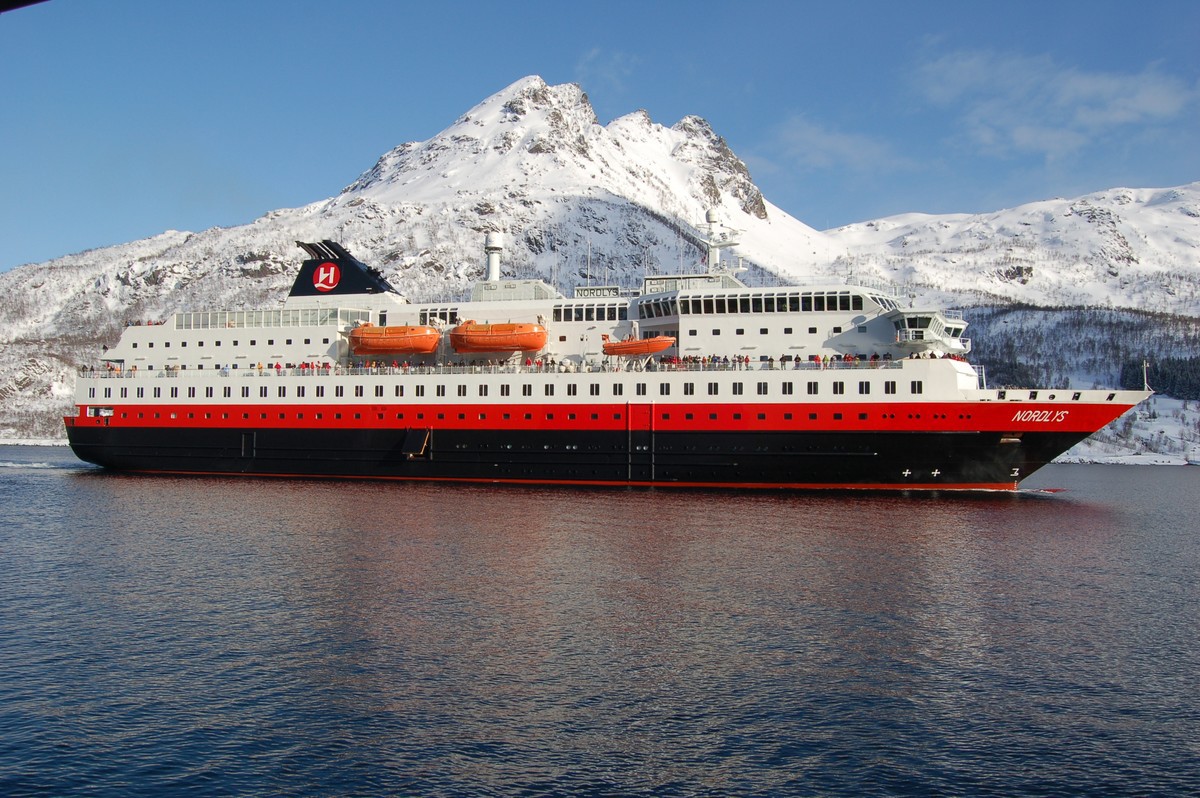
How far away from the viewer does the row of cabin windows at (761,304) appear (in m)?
40.6

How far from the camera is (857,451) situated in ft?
124

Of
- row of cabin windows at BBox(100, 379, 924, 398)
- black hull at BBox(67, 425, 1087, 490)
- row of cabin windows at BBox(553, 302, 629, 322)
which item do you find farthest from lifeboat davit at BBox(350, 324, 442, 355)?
row of cabin windows at BBox(553, 302, 629, 322)

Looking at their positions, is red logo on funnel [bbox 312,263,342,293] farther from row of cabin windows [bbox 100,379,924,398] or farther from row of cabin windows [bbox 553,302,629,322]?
row of cabin windows [bbox 553,302,629,322]

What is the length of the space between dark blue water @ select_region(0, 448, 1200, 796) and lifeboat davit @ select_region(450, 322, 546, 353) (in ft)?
49.9

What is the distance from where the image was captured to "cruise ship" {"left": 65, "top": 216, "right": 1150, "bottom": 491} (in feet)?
124

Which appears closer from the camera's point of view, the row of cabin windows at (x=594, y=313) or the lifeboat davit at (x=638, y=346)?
the lifeboat davit at (x=638, y=346)

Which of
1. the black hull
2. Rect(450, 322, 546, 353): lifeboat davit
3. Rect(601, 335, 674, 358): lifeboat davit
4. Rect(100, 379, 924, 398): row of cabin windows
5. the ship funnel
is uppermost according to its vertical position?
the ship funnel

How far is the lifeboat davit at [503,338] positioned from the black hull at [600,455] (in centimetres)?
399

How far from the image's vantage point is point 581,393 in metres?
41.0

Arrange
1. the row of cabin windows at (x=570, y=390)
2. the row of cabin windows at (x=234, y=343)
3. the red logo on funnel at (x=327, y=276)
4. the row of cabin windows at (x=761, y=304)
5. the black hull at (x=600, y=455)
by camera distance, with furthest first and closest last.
→ the red logo on funnel at (x=327, y=276)
the row of cabin windows at (x=234, y=343)
the row of cabin windows at (x=761, y=304)
the row of cabin windows at (x=570, y=390)
the black hull at (x=600, y=455)

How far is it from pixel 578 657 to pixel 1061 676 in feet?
24.7

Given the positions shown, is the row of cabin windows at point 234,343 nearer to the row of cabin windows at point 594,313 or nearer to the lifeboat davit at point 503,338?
the lifeboat davit at point 503,338

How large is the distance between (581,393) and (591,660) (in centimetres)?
2585

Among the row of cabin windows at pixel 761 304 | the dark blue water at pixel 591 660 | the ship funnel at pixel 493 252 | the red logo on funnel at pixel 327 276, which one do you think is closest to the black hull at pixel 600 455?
the row of cabin windows at pixel 761 304
